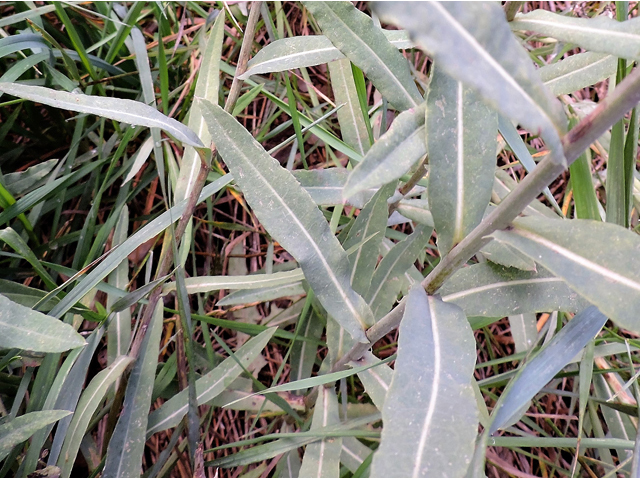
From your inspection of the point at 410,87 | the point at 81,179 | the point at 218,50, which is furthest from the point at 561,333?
the point at 81,179

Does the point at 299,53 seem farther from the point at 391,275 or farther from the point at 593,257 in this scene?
the point at 593,257

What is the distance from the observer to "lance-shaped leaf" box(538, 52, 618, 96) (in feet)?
1.96

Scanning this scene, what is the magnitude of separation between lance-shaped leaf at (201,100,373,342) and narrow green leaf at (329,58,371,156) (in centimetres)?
32

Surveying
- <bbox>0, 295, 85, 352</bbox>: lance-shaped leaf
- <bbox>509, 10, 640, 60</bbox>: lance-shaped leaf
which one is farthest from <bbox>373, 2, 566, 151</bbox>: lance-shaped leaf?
<bbox>0, 295, 85, 352</bbox>: lance-shaped leaf

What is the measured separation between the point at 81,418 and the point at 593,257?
0.70 meters

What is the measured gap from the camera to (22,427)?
22.2 inches

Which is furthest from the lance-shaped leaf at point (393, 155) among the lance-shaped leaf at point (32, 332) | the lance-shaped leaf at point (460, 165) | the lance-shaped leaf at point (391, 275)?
the lance-shaped leaf at point (32, 332)

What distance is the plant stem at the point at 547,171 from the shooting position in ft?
0.94

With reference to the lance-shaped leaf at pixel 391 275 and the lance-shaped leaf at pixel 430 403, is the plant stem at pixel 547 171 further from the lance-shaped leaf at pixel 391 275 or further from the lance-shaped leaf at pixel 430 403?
the lance-shaped leaf at pixel 391 275

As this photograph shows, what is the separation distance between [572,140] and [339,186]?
1.36ft

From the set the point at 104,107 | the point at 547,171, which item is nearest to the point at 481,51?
the point at 547,171

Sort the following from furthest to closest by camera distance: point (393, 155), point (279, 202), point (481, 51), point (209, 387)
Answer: point (209, 387) < point (279, 202) < point (393, 155) < point (481, 51)

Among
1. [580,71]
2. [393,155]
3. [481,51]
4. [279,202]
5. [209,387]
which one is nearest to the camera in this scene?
[481,51]

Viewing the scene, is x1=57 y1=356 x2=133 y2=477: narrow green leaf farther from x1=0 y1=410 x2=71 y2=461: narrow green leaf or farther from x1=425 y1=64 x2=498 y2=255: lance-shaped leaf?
x1=425 y1=64 x2=498 y2=255: lance-shaped leaf
